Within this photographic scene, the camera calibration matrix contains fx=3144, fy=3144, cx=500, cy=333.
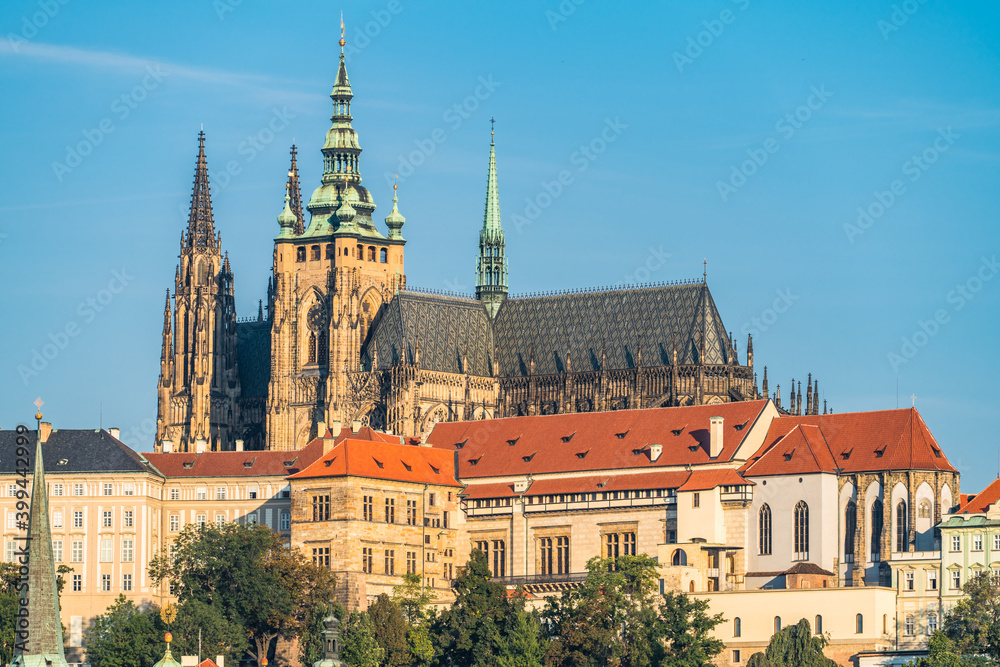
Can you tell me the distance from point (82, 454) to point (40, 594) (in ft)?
198

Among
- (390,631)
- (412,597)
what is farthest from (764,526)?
(390,631)

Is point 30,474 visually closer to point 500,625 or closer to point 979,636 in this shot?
point 500,625

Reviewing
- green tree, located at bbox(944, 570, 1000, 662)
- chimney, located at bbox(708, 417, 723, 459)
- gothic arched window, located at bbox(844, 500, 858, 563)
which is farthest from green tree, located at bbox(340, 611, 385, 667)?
green tree, located at bbox(944, 570, 1000, 662)

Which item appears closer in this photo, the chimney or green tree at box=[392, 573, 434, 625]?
green tree at box=[392, 573, 434, 625]

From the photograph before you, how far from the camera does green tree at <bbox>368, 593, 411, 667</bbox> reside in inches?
6407

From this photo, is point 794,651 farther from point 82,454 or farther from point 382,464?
point 82,454

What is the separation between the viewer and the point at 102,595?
597 feet

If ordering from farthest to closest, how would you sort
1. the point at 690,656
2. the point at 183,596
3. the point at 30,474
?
the point at 30,474
the point at 183,596
the point at 690,656

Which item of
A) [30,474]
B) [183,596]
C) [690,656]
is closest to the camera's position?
[690,656]

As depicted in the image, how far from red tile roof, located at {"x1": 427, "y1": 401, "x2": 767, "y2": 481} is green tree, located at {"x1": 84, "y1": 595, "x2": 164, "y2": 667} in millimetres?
25601

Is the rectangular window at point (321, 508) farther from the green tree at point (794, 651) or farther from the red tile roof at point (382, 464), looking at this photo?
the green tree at point (794, 651)

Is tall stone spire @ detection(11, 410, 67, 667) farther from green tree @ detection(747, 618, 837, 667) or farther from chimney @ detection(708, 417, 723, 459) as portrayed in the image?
chimney @ detection(708, 417, 723, 459)

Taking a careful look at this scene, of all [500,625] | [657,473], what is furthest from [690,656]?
[657,473]

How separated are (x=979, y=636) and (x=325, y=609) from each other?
3445cm
